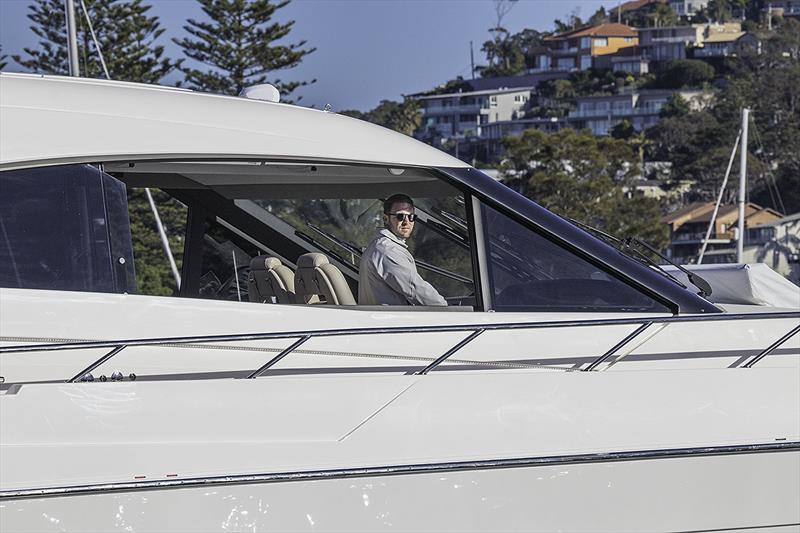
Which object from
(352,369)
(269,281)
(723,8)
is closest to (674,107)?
(723,8)

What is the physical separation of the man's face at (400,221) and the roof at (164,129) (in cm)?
24

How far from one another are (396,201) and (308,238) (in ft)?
2.12

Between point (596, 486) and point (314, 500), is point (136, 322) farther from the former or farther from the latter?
point (596, 486)

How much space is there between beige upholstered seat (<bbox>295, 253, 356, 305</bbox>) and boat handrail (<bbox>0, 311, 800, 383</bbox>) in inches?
26.2

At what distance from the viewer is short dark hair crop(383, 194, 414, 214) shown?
4395 millimetres

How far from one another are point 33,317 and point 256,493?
0.97m

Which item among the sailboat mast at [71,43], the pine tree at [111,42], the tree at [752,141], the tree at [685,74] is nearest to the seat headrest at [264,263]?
the sailboat mast at [71,43]

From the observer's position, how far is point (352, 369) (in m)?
3.82

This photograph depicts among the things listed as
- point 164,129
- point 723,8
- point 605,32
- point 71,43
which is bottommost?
point 164,129

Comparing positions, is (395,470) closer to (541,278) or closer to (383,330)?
(383,330)

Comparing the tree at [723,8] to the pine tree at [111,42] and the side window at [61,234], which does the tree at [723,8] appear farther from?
the side window at [61,234]

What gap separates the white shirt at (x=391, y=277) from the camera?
14.0 feet

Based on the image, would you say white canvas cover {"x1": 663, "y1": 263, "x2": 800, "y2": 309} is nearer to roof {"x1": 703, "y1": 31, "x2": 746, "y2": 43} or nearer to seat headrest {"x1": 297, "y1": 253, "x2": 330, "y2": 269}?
seat headrest {"x1": 297, "y1": 253, "x2": 330, "y2": 269}

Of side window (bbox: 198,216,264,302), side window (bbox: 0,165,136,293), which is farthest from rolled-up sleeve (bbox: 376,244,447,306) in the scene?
side window (bbox: 0,165,136,293)
